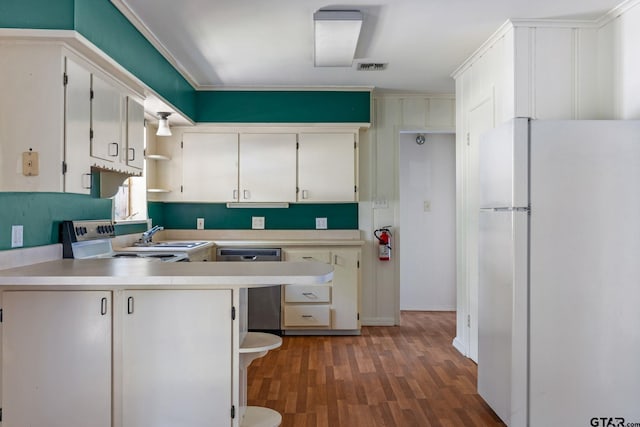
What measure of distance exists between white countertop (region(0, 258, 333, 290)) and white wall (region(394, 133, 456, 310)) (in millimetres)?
3727

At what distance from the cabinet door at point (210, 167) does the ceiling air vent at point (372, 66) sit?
4.88ft

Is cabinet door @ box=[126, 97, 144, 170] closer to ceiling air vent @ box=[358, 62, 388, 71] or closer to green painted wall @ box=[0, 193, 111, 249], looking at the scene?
green painted wall @ box=[0, 193, 111, 249]

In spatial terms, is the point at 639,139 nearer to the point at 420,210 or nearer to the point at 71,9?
the point at 71,9

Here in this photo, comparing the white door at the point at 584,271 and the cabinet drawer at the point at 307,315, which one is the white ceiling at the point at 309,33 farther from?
the cabinet drawer at the point at 307,315

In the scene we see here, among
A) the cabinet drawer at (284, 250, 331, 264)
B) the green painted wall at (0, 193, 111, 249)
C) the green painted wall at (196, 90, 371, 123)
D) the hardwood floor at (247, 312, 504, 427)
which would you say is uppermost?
the green painted wall at (196, 90, 371, 123)

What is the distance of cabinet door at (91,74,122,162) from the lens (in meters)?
2.49

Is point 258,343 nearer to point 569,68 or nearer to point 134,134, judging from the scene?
point 134,134

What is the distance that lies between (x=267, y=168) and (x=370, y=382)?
235 centimetres

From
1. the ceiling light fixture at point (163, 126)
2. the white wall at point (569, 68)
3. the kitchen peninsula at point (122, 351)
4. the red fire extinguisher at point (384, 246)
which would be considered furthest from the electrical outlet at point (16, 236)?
the red fire extinguisher at point (384, 246)

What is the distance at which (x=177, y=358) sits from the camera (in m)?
2.11

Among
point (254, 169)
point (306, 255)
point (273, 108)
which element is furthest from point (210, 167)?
point (306, 255)

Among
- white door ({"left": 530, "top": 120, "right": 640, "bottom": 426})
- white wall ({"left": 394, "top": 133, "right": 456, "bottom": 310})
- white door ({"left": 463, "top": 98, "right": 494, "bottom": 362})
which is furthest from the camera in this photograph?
white wall ({"left": 394, "top": 133, "right": 456, "bottom": 310})

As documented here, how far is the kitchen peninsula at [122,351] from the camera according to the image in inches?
81.0

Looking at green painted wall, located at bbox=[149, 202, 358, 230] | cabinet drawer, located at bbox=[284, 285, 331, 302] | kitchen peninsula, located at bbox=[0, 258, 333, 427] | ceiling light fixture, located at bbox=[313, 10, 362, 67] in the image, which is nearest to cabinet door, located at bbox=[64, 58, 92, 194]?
kitchen peninsula, located at bbox=[0, 258, 333, 427]
